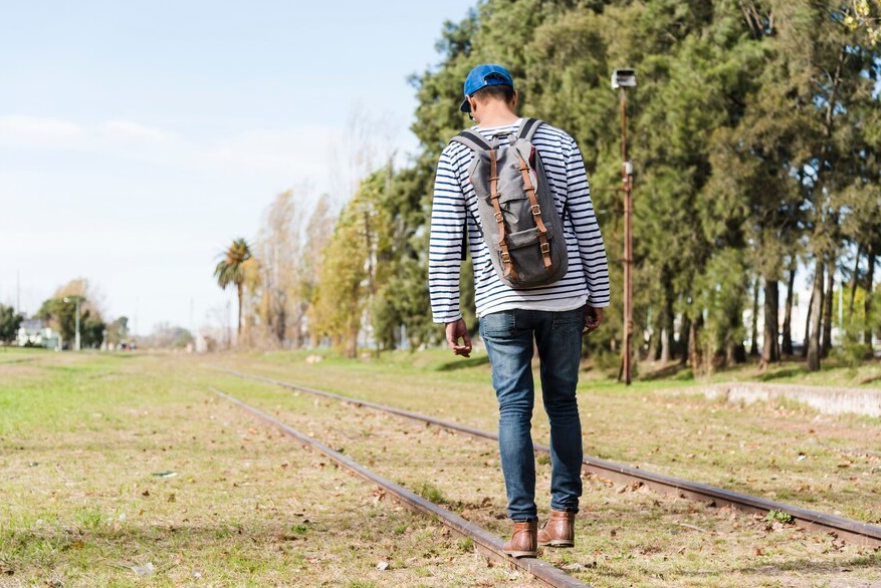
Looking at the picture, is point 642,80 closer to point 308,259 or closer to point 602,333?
point 602,333

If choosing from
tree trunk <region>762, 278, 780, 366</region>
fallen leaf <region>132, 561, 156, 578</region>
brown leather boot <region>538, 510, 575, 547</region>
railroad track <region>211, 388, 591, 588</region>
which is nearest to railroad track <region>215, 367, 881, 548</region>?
brown leather boot <region>538, 510, 575, 547</region>

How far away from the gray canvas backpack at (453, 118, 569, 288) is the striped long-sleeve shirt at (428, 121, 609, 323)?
0.10 metres

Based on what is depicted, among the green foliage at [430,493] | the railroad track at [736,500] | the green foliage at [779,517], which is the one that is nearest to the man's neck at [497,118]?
the railroad track at [736,500]

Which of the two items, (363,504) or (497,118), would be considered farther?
(363,504)

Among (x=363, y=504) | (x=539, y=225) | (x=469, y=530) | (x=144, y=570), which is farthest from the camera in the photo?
(x=363, y=504)

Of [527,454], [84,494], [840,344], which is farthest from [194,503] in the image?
[840,344]

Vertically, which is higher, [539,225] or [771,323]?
[539,225]

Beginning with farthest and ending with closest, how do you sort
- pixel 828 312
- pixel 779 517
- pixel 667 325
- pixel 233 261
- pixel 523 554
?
pixel 233 261 < pixel 667 325 < pixel 828 312 < pixel 779 517 < pixel 523 554

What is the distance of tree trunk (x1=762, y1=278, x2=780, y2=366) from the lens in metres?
28.2

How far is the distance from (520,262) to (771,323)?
86.1 ft

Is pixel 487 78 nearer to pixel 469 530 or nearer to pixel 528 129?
pixel 528 129

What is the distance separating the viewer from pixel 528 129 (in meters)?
4.50

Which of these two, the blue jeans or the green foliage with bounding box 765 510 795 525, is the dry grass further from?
the blue jeans

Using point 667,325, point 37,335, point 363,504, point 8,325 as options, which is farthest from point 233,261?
point 363,504
